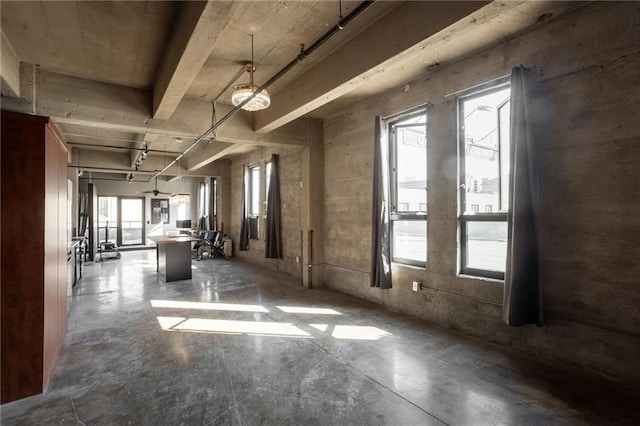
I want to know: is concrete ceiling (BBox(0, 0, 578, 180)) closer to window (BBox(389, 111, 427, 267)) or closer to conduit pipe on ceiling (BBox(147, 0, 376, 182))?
conduit pipe on ceiling (BBox(147, 0, 376, 182))

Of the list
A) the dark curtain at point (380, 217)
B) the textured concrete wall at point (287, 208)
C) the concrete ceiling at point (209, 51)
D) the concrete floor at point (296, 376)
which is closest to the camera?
the concrete floor at point (296, 376)

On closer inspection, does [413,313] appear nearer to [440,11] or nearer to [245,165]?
[440,11]

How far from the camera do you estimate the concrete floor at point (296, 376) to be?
2.19 meters

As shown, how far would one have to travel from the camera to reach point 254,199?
8961 millimetres

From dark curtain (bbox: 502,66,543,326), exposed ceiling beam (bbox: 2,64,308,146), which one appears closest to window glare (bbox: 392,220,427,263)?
dark curtain (bbox: 502,66,543,326)

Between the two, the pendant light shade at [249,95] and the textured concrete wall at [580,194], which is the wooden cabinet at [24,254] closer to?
the pendant light shade at [249,95]

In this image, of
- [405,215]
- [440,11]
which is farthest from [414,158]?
[440,11]

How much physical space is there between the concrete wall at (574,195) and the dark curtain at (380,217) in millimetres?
650

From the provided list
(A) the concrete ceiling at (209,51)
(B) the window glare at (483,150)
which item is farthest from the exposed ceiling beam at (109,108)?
(B) the window glare at (483,150)

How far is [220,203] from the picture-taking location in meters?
10.4

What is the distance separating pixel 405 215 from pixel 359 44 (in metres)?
2.35

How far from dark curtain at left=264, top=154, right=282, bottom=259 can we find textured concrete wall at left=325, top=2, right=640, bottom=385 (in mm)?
4284

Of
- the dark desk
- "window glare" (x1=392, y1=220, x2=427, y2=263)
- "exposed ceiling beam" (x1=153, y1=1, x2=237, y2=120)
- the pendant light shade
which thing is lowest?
the dark desk

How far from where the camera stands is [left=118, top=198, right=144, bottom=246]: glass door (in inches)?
→ 524
